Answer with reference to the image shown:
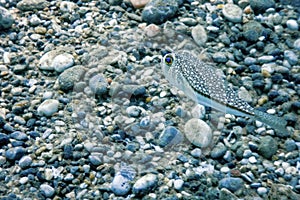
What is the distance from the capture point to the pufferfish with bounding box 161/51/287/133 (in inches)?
137

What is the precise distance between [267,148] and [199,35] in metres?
1.45

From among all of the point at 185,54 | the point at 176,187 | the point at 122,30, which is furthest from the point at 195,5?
the point at 176,187

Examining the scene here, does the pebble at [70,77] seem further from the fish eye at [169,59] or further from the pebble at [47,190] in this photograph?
the pebble at [47,190]

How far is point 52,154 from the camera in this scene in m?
3.65

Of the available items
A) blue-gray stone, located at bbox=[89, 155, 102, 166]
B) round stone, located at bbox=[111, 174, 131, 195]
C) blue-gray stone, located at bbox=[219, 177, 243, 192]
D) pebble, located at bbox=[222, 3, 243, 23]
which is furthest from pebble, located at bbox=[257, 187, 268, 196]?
pebble, located at bbox=[222, 3, 243, 23]

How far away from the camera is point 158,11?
475cm

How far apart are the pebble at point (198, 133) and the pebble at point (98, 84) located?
0.83 meters

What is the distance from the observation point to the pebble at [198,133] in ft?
12.1

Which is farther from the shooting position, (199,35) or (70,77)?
(199,35)

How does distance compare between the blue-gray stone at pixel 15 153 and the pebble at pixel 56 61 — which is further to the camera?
the pebble at pixel 56 61

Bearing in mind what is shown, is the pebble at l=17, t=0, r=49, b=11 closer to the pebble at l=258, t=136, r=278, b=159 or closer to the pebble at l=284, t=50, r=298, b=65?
the pebble at l=284, t=50, r=298, b=65

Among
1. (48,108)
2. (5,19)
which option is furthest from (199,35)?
(5,19)

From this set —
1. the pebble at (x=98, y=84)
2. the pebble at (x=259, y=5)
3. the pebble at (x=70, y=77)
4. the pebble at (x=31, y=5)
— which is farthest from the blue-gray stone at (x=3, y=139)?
the pebble at (x=259, y=5)

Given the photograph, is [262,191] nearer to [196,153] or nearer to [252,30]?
[196,153]
